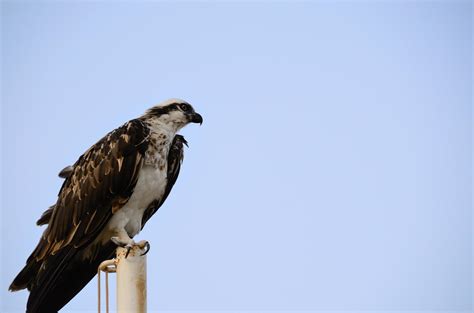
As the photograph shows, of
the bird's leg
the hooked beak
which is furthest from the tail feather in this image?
the hooked beak

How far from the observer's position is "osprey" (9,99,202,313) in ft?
20.8

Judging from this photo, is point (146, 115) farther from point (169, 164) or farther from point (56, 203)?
point (56, 203)

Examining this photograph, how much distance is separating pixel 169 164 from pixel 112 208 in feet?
3.11

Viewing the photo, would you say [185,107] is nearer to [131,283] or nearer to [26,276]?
[26,276]

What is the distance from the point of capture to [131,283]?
488 cm

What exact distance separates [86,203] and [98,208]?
160mm

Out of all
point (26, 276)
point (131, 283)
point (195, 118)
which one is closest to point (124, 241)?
point (26, 276)

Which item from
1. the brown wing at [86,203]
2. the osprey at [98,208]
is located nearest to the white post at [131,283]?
the osprey at [98,208]

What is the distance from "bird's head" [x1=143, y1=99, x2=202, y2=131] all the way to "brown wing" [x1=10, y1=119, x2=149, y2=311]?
1.30 feet

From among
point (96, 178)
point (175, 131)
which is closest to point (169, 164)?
point (175, 131)

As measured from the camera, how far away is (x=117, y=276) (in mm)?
5020

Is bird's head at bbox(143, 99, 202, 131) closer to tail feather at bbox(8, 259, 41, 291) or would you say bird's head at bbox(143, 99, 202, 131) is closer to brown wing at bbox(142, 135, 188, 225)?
brown wing at bbox(142, 135, 188, 225)

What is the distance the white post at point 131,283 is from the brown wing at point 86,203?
1468mm

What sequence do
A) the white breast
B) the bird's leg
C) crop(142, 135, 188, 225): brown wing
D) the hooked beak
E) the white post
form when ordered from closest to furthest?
1. the white post
2. the bird's leg
3. the white breast
4. crop(142, 135, 188, 225): brown wing
5. the hooked beak
